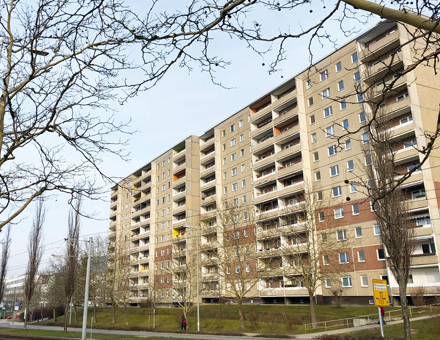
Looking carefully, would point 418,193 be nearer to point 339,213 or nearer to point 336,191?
point 339,213

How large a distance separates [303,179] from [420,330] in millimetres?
27683

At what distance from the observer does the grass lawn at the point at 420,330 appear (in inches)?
855

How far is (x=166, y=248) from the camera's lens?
7619 centimetres

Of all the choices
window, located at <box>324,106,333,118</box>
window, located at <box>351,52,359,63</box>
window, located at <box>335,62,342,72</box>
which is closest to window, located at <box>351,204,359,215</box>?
window, located at <box>324,106,333,118</box>

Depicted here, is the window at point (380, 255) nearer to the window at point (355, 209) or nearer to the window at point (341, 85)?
the window at point (355, 209)

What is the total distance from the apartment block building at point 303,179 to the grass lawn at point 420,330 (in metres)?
5.01

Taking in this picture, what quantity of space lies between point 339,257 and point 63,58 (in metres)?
40.6

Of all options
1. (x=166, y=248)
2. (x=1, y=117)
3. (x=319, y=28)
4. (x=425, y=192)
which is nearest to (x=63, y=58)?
(x=1, y=117)

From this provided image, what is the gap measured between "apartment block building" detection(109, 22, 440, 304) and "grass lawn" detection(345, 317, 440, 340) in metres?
5.01

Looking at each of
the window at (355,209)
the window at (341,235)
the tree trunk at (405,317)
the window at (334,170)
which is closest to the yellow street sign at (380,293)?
the tree trunk at (405,317)

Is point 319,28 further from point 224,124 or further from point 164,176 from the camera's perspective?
point 164,176

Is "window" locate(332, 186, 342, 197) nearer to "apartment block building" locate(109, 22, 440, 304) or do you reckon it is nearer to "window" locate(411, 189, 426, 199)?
"apartment block building" locate(109, 22, 440, 304)

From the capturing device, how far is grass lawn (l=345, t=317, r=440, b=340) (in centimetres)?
2173

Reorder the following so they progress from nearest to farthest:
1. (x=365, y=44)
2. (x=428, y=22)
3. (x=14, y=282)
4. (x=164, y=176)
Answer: (x=428, y=22)
(x=365, y=44)
(x=164, y=176)
(x=14, y=282)
